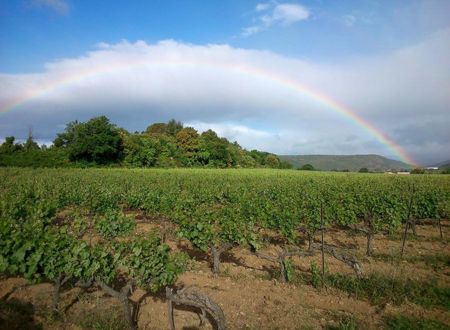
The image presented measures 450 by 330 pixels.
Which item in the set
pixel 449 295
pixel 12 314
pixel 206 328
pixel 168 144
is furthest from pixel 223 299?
pixel 168 144

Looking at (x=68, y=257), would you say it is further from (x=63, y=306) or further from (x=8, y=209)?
(x=8, y=209)

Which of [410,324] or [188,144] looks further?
[188,144]

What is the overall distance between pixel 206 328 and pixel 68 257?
274cm

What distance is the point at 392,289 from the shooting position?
746cm

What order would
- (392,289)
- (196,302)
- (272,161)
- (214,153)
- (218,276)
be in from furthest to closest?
(272,161), (214,153), (218,276), (392,289), (196,302)

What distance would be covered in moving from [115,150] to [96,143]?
2.99 meters

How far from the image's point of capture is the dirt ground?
6.07m

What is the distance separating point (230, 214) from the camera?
31.0 ft

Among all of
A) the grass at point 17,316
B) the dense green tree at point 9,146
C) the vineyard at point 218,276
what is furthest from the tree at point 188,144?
the grass at point 17,316

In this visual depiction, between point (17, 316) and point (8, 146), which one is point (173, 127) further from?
point (17, 316)

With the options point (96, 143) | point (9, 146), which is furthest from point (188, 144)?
point (9, 146)

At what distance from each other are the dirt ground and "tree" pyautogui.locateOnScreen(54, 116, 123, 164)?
43358 millimetres

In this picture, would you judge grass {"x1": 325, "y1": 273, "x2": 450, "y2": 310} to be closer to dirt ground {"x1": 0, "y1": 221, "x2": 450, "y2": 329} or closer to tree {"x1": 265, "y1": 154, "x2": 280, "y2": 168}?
dirt ground {"x1": 0, "y1": 221, "x2": 450, "y2": 329}

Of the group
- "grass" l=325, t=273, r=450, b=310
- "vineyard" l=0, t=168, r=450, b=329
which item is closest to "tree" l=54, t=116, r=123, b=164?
"vineyard" l=0, t=168, r=450, b=329
